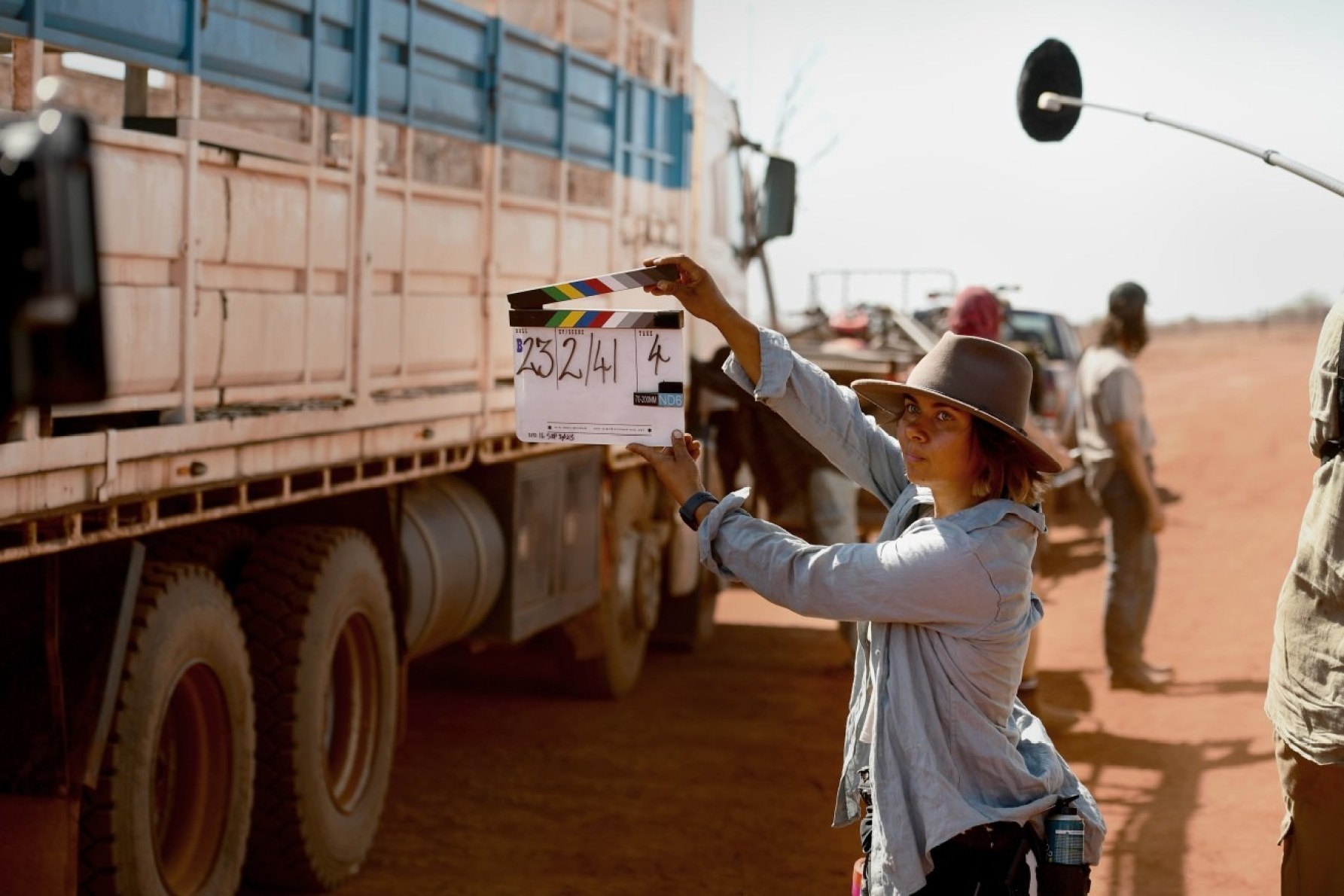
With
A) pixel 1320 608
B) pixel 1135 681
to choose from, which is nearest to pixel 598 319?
pixel 1320 608

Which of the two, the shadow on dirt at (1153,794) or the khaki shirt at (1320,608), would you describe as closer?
the khaki shirt at (1320,608)

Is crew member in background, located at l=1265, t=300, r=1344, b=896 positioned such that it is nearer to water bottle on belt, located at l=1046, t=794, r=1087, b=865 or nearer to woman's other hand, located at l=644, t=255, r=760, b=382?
water bottle on belt, located at l=1046, t=794, r=1087, b=865

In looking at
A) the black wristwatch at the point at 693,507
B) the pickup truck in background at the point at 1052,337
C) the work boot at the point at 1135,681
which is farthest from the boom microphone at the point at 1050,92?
the pickup truck in background at the point at 1052,337

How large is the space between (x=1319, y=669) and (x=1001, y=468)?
1139 millimetres

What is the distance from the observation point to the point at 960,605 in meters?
3.53

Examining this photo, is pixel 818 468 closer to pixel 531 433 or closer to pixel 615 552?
pixel 615 552

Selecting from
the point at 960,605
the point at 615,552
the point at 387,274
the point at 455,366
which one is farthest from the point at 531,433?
the point at 615,552

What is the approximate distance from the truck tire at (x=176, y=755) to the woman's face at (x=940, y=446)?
2.55 meters

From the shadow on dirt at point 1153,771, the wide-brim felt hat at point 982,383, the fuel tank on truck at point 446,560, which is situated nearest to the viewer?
the wide-brim felt hat at point 982,383

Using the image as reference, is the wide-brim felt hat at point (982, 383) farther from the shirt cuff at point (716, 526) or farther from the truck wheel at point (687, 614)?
the truck wheel at point (687, 614)

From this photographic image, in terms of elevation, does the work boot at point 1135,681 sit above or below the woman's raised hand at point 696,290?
below


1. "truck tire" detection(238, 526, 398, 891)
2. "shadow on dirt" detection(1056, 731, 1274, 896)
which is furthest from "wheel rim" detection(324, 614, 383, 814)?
"shadow on dirt" detection(1056, 731, 1274, 896)

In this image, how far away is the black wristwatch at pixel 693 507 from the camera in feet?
11.9

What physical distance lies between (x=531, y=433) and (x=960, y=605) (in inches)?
41.1
